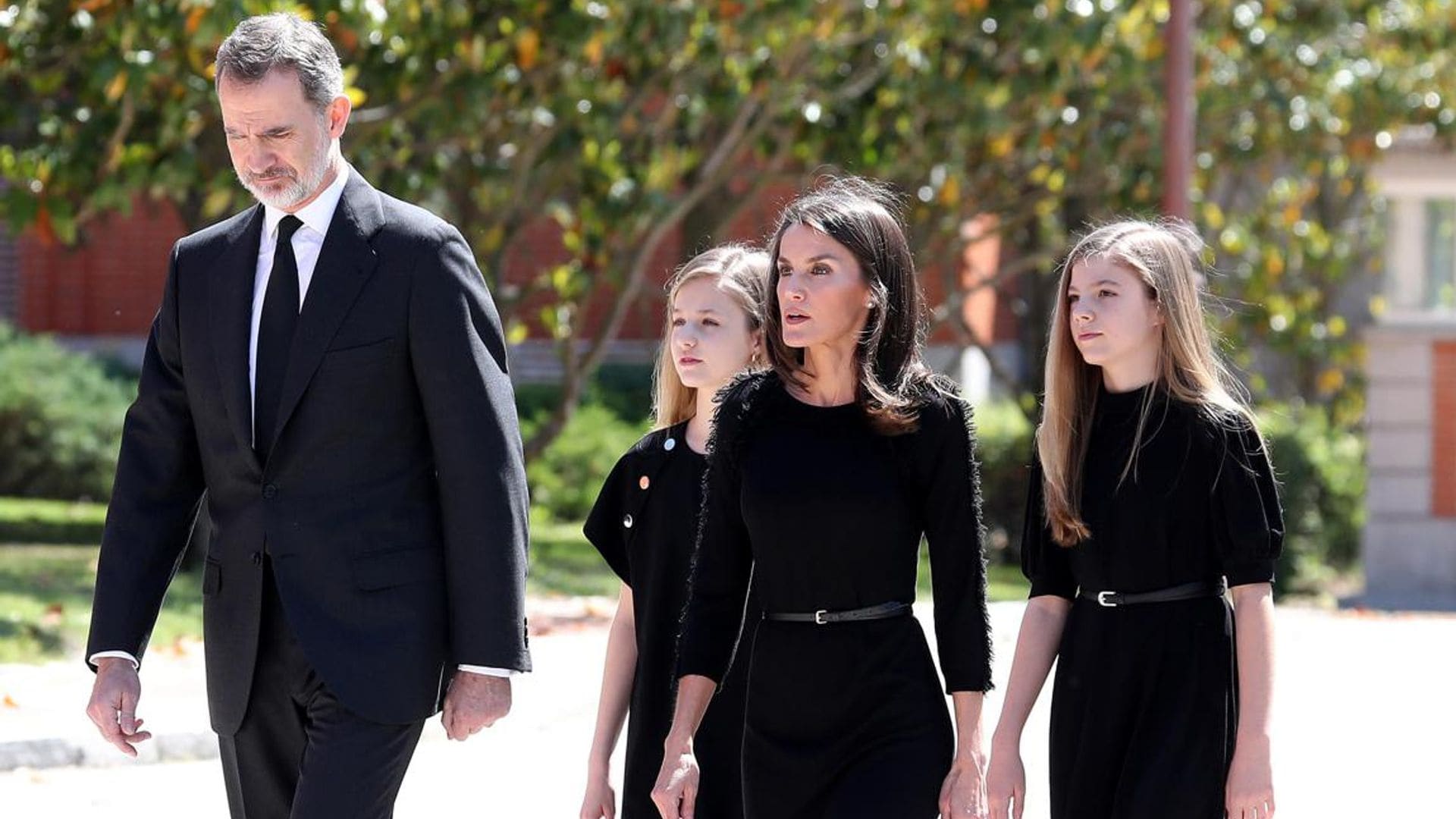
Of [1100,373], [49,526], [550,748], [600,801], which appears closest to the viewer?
[1100,373]

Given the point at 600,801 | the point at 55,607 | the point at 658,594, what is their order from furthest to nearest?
the point at 55,607
the point at 658,594
the point at 600,801

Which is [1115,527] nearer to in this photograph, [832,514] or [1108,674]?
[1108,674]

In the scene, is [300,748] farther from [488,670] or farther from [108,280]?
[108,280]

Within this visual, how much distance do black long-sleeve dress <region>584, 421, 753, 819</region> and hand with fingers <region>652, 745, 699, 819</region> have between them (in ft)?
Answer: 1.54

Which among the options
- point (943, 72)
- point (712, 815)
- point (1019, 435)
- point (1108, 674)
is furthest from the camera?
point (1019, 435)

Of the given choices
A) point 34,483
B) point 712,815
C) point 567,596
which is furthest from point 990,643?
point 34,483

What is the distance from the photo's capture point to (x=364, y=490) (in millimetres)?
4031

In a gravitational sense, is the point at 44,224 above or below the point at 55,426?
above

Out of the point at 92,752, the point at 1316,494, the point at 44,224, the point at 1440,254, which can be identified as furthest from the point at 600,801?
the point at 1316,494

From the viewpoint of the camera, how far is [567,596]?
49.0 feet

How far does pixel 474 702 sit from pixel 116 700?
0.71 metres

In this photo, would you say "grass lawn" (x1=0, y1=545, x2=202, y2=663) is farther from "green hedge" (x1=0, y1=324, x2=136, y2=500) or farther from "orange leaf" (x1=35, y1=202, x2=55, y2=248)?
"green hedge" (x1=0, y1=324, x2=136, y2=500)

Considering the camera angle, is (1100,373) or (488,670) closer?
(488,670)

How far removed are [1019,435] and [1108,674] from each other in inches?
597
